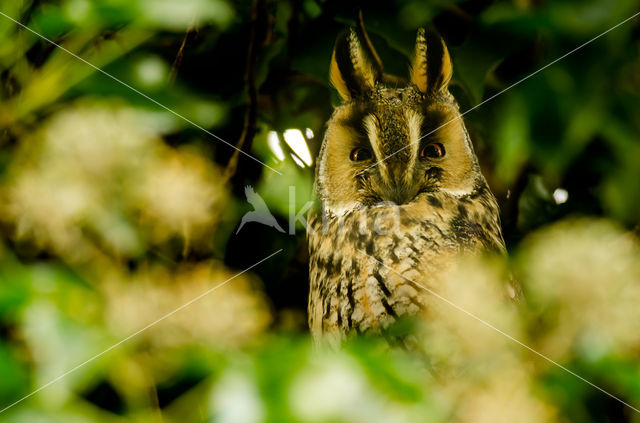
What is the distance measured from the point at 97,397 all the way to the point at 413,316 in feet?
1.40

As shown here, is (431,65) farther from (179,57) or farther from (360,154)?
(179,57)

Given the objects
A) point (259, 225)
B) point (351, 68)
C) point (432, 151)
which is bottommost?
point (259, 225)

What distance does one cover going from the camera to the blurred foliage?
60cm

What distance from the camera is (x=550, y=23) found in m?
0.72

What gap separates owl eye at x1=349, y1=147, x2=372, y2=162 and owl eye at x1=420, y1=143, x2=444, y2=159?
0.26 feet

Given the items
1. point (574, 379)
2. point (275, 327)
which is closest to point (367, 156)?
point (275, 327)

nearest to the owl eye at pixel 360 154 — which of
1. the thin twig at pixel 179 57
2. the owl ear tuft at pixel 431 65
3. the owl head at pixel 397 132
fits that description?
the owl head at pixel 397 132

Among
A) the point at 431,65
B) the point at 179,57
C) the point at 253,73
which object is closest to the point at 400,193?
the point at 431,65

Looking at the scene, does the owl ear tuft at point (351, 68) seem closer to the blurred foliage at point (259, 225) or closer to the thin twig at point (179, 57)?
the blurred foliage at point (259, 225)

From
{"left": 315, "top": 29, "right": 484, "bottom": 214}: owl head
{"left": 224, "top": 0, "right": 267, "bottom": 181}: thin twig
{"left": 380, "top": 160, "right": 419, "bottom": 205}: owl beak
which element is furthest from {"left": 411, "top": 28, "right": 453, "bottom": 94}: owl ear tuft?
{"left": 224, "top": 0, "right": 267, "bottom": 181}: thin twig

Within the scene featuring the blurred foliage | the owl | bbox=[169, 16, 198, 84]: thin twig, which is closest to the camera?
the blurred foliage

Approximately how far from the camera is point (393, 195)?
0.79 metres

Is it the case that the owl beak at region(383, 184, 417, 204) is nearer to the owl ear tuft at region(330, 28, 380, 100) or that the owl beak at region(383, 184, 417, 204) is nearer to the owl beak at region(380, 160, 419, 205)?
the owl beak at region(380, 160, 419, 205)

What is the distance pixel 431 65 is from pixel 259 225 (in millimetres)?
350
